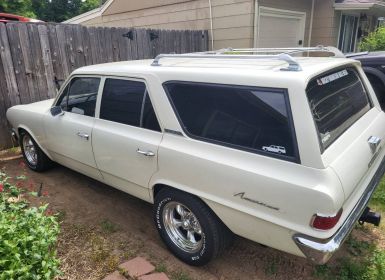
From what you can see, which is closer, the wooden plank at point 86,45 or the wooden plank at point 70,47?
the wooden plank at point 70,47

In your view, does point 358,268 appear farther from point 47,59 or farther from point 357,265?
point 47,59

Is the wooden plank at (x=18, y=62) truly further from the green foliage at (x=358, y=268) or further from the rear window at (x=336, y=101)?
the green foliage at (x=358, y=268)

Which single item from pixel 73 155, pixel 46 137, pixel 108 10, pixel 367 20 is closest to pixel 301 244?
pixel 73 155

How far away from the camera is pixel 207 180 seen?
266 cm

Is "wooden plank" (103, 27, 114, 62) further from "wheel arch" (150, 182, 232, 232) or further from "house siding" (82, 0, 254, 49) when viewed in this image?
"wheel arch" (150, 182, 232, 232)

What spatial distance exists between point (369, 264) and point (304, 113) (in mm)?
1801

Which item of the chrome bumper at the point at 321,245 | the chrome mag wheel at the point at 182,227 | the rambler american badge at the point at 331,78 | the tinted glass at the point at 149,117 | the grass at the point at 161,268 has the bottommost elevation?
the grass at the point at 161,268

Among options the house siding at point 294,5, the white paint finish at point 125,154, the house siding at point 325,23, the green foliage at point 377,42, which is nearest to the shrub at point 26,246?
the white paint finish at point 125,154

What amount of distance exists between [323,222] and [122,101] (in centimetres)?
221

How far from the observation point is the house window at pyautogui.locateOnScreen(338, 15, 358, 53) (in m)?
11.5

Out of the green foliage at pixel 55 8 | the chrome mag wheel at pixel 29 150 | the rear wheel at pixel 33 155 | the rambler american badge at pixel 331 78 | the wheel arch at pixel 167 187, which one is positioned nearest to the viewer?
the rambler american badge at pixel 331 78

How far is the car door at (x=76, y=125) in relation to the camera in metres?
3.79

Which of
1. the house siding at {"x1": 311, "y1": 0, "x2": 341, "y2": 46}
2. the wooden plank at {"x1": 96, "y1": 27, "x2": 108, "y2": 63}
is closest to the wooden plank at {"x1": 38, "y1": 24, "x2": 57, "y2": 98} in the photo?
the wooden plank at {"x1": 96, "y1": 27, "x2": 108, "y2": 63}

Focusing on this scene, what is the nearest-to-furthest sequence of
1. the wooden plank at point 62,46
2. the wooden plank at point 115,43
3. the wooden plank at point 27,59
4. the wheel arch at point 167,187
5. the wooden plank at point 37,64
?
the wheel arch at point 167,187
the wooden plank at point 27,59
the wooden plank at point 37,64
the wooden plank at point 62,46
the wooden plank at point 115,43
